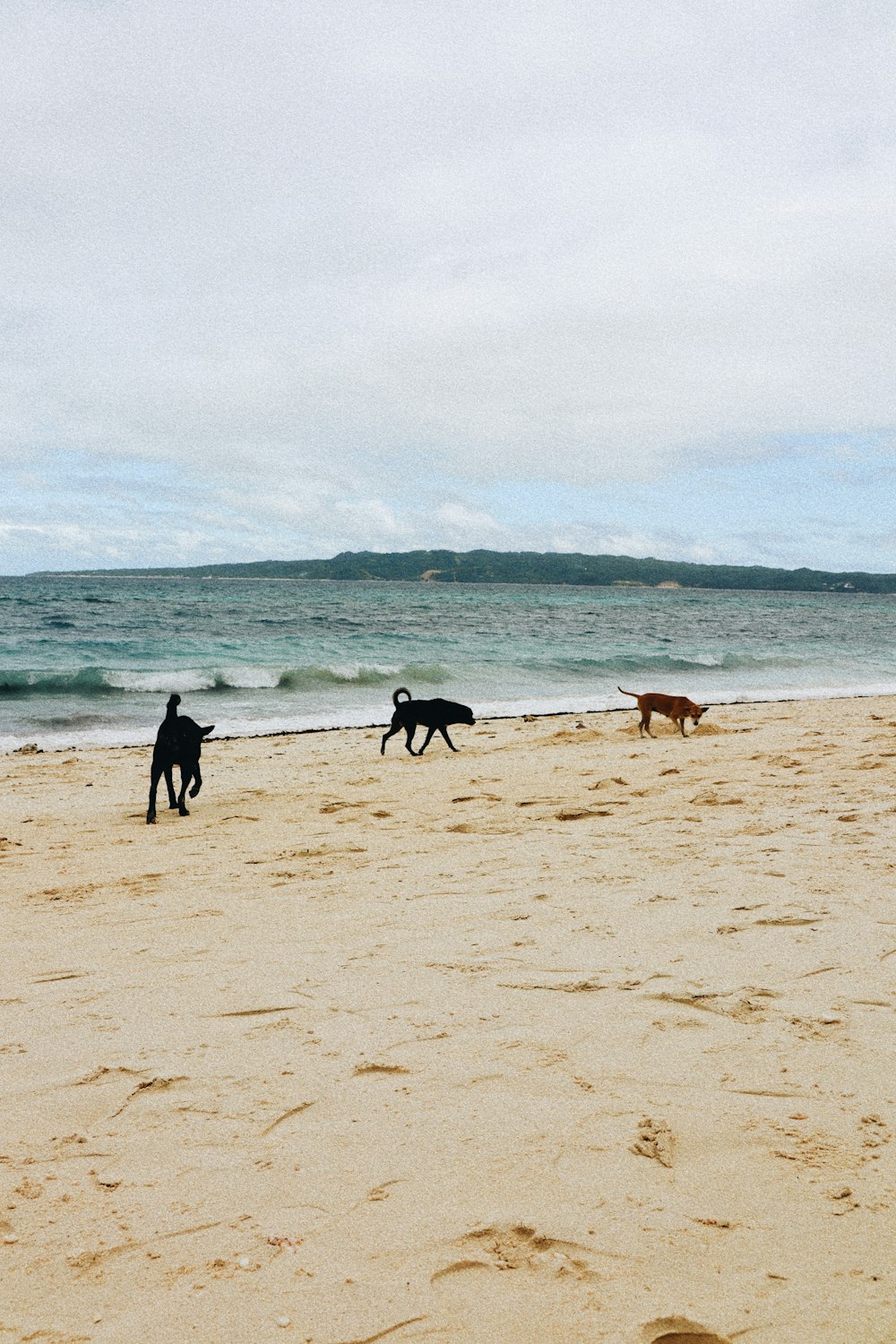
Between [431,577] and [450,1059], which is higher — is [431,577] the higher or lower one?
the higher one

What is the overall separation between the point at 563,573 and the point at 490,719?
11099 centimetres

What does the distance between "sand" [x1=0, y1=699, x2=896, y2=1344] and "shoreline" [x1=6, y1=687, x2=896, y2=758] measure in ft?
21.4

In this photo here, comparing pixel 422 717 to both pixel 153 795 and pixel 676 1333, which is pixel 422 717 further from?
pixel 676 1333

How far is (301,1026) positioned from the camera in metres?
3.12

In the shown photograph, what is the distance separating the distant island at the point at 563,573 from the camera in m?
126

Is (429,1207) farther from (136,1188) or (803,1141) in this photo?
(803,1141)

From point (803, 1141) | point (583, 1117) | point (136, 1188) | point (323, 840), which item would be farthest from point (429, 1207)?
point (323, 840)

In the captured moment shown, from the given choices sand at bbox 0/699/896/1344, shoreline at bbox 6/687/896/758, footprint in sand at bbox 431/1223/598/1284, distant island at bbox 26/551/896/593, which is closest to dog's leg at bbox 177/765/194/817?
sand at bbox 0/699/896/1344

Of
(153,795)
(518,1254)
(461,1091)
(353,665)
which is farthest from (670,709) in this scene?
(353,665)

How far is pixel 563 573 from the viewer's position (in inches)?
4865

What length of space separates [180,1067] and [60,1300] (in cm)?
97

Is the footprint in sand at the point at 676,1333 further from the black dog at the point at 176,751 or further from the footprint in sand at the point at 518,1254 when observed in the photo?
the black dog at the point at 176,751

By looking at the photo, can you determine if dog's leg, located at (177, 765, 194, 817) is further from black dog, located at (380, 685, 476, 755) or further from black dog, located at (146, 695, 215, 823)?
black dog, located at (380, 685, 476, 755)

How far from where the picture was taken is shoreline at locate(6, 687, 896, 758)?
11.9 metres
